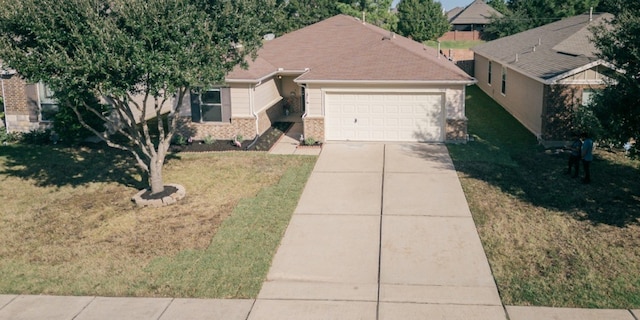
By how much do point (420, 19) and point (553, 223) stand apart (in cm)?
4637

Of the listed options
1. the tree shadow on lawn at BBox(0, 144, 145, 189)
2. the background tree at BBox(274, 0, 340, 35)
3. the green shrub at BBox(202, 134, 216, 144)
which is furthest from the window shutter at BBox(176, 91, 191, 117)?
the background tree at BBox(274, 0, 340, 35)

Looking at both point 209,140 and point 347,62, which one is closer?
point 209,140

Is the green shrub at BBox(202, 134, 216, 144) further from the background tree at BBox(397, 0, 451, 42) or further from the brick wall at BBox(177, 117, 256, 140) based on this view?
the background tree at BBox(397, 0, 451, 42)

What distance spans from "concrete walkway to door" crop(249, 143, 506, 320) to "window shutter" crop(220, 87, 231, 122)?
20.4ft

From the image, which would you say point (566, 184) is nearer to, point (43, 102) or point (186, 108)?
point (186, 108)

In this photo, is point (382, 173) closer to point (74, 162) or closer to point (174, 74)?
point (174, 74)

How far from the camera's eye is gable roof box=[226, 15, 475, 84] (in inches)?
850

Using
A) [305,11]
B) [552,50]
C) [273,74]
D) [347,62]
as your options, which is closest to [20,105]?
[273,74]

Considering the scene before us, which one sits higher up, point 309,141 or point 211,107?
point 211,107

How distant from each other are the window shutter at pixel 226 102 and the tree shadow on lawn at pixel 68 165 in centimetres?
415

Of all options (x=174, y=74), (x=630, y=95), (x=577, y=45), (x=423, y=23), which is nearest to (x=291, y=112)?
(x=577, y=45)

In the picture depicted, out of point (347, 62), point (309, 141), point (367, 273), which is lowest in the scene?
point (367, 273)

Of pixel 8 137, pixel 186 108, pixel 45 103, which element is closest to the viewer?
pixel 186 108

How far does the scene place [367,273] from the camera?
11016 millimetres
